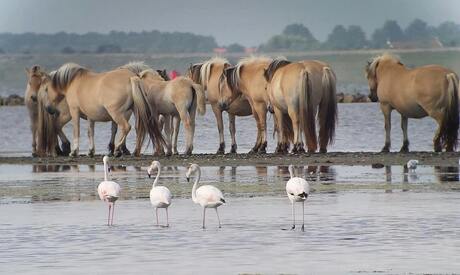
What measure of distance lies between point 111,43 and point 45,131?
74434 millimetres

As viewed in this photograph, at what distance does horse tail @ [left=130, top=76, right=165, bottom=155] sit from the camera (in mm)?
25656

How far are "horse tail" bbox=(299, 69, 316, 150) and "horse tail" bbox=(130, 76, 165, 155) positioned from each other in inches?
99.5

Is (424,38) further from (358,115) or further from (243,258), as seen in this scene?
(243,258)

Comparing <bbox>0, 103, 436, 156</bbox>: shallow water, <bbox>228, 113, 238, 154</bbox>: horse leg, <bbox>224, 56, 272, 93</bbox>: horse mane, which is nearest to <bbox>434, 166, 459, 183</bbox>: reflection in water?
<bbox>228, 113, 238, 154</bbox>: horse leg

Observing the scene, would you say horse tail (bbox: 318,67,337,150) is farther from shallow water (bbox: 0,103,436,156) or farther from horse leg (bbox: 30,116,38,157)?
horse leg (bbox: 30,116,38,157)

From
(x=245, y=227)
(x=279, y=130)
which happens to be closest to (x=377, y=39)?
(x=279, y=130)

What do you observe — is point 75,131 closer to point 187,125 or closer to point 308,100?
point 187,125

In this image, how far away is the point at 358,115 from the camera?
48.3m

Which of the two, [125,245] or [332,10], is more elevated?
[332,10]

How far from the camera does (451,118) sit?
24766 millimetres

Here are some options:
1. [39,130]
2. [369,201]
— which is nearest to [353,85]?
[39,130]

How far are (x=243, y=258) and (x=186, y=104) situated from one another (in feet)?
47.4

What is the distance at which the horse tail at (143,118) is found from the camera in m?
25.7

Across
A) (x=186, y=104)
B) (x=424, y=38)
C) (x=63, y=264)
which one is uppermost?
(x=424, y=38)
